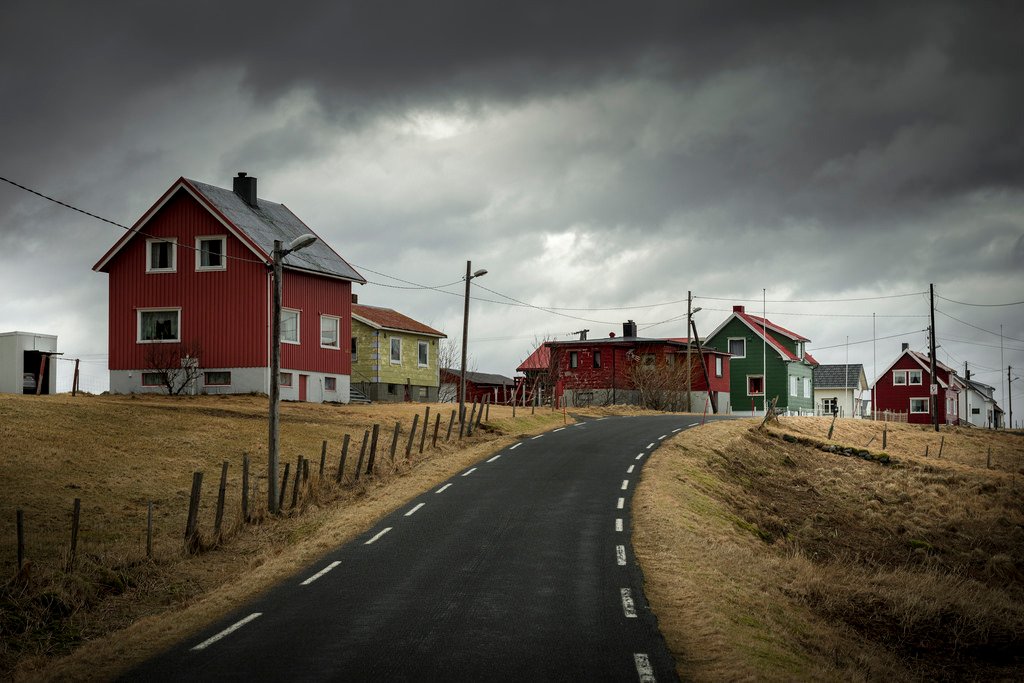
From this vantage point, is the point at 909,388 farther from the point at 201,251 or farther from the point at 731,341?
the point at 201,251

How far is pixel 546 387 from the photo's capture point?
68375mm

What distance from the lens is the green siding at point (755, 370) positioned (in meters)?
75.6

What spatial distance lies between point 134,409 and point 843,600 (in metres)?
24.6

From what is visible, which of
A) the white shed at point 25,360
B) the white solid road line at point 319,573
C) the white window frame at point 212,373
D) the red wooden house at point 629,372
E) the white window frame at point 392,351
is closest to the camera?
the white solid road line at point 319,573

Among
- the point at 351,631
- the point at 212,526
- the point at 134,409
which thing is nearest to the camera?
the point at 351,631

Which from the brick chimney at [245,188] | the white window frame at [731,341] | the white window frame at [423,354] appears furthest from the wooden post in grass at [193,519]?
the white window frame at [731,341]

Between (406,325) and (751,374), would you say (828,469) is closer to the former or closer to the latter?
(406,325)

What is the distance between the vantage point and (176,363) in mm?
40781

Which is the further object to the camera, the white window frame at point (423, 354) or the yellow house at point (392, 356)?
the white window frame at point (423, 354)

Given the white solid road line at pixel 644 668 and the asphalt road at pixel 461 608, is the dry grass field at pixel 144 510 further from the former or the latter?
the white solid road line at pixel 644 668

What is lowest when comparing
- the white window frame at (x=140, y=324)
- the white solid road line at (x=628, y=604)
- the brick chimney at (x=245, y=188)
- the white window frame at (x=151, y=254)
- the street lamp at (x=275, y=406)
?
the white solid road line at (x=628, y=604)

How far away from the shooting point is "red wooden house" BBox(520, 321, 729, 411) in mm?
66688

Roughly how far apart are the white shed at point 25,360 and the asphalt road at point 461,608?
2558cm

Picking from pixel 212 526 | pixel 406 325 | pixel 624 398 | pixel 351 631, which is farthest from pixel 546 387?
pixel 351 631
